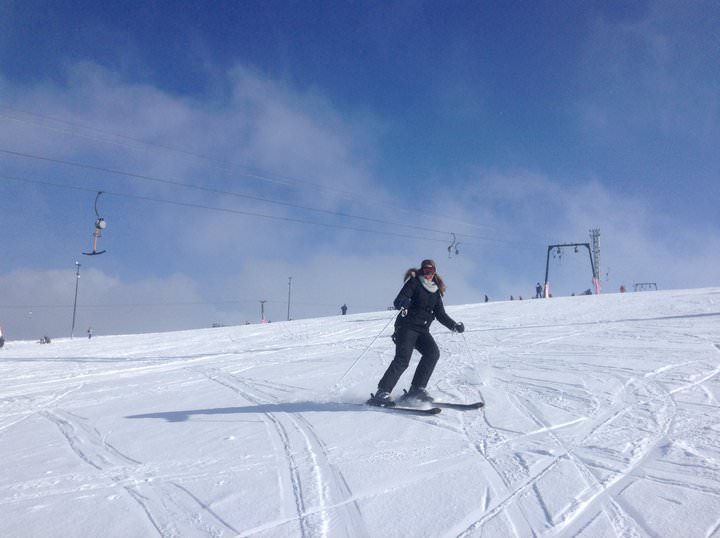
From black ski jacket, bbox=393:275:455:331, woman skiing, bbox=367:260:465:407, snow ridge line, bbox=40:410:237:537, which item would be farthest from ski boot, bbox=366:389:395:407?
snow ridge line, bbox=40:410:237:537

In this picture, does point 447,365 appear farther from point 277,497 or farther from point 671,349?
point 277,497

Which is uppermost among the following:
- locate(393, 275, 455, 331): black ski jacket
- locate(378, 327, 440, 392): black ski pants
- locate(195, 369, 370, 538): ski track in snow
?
locate(393, 275, 455, 331): black ski jacket

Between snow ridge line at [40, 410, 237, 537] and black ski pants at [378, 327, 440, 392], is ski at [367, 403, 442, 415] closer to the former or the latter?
black ski pants at [378, 327, 440, 392]

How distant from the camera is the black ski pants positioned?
17.8 ft

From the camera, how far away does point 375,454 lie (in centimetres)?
378

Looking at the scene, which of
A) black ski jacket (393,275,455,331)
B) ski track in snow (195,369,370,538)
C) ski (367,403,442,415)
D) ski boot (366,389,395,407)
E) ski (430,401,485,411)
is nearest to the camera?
ski track in snow (195,369,370,538)

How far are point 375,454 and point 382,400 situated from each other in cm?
159

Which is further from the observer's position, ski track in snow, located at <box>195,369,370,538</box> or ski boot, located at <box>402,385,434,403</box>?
ski boot, located at <box>402,385,434,403</box>

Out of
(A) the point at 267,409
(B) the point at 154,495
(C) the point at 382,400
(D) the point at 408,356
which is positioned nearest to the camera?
(B) the point at 154,495

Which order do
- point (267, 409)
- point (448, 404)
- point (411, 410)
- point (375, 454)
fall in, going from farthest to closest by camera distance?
point (267, 409) < point (448, 404) < point (411, 410) < point (375, 454)

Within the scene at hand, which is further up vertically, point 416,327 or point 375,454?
point 416,327

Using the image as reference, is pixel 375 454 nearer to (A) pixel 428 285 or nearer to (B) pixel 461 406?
(B) pixel 461 406

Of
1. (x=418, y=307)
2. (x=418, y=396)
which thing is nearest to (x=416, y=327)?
(x=418, y=307)

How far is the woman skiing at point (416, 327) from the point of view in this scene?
5414 millimetres
